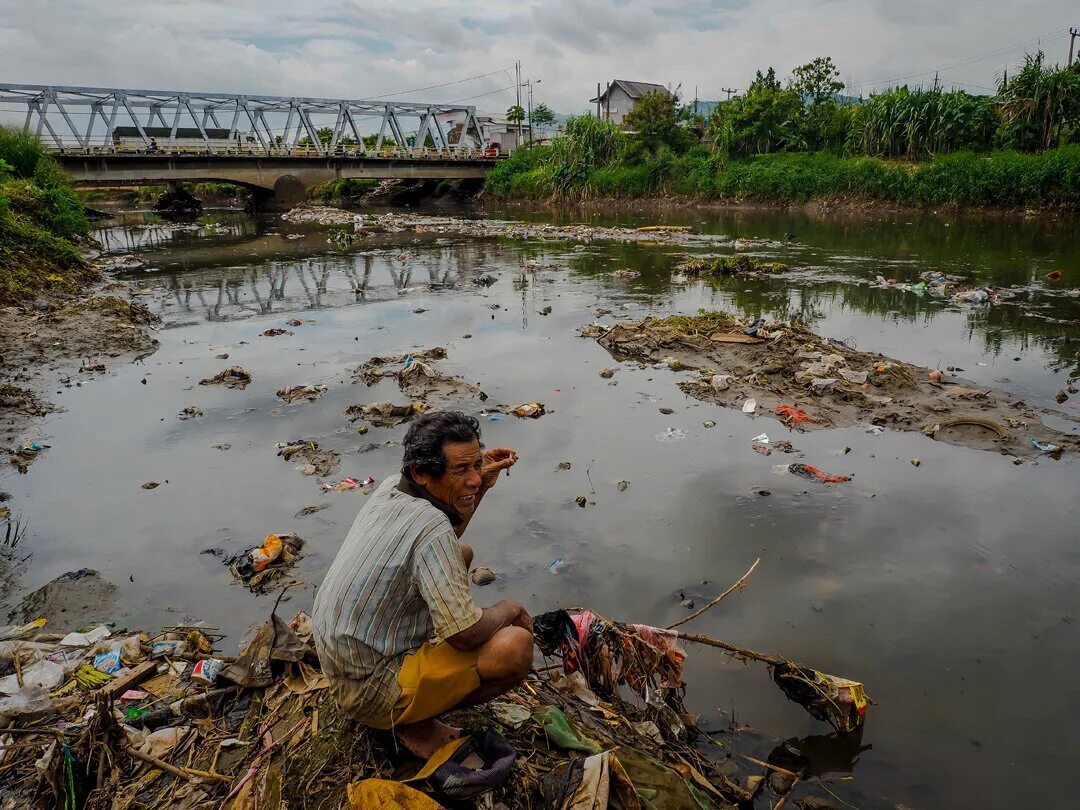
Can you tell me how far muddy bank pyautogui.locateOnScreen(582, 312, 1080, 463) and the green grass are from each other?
8837 mm

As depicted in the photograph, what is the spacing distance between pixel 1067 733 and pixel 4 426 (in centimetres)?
729

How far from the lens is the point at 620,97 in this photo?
2101 inches

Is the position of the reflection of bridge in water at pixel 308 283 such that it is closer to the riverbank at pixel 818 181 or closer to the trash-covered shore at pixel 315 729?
the trash-covered shore at pixel 315 729

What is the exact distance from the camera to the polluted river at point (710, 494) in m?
2.87

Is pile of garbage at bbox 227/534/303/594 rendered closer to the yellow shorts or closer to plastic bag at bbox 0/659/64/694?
plastic bag at bbox 0/659/64/694

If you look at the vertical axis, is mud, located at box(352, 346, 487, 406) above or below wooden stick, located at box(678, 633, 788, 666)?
above

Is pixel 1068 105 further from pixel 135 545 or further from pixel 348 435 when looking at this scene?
pixel 135 545

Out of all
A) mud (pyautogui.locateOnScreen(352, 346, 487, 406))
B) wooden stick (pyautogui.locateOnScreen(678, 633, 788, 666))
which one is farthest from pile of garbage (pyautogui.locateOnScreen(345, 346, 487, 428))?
wooden stick (pyautogui.locateOnScreen(678, 633, 788, 666))

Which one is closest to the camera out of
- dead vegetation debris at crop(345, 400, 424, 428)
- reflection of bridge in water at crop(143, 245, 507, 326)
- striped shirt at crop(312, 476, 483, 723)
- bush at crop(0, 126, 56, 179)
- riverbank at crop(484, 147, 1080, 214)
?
striped shirt at crop(312, 476, 483, 723)

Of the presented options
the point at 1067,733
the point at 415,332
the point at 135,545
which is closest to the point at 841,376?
Answer: the point at 1067,733

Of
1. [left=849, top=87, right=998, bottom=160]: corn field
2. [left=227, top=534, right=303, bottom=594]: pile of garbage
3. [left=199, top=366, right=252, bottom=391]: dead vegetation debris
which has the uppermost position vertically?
[left=849, top=87, right=998, bottom=160]: corn field

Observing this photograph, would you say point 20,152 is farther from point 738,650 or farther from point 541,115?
point 541,115

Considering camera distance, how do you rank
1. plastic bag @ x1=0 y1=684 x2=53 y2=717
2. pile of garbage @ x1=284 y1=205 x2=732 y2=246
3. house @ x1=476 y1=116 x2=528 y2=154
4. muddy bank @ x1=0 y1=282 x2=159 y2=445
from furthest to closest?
1. house @ x1=476 y1=116 x2=528 y2=154
2. pile of garbage @ x1=284 y1=205 x2=732 y2=246
3. muddy bank @ x1=0 y1=282 x2=159 y2=445
4. plastic bag @ x1=0 y1=684 x2=53 y2=717

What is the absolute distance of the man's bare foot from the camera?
2.11 meters
